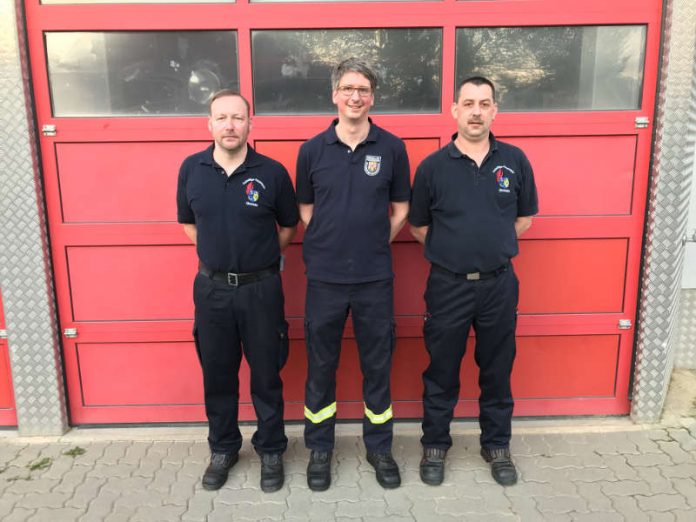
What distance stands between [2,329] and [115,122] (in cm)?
138

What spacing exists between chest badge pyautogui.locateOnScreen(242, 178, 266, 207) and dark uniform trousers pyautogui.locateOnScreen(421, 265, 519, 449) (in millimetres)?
939

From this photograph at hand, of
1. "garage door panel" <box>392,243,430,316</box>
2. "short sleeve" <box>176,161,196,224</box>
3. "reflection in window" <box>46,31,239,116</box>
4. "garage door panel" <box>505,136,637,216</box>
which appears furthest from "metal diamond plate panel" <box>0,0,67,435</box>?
"garage door panel" <box>505,136,637,216</box>

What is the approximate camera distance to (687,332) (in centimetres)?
394

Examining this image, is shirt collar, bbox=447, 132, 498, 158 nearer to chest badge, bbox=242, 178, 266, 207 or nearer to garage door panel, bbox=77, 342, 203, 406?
chest badge, bbox=242, 178, 266, 207

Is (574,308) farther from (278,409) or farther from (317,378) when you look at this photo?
(278,409)

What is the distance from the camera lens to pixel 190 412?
342cm

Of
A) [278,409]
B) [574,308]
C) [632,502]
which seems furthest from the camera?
[574,308]

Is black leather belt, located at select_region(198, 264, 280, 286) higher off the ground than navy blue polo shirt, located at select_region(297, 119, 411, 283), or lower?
lower

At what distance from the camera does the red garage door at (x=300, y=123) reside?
2.99m

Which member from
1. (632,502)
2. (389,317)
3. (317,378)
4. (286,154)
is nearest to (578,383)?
(632,502)

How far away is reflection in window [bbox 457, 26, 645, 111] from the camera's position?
3.04m

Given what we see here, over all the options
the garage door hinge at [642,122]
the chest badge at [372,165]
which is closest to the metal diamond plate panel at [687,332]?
the garage door hinge at [642,122]

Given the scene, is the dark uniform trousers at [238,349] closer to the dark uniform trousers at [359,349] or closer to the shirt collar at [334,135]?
the dark uniform trousers at [359,349]

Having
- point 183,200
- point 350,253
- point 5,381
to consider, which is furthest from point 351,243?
point 5,381
